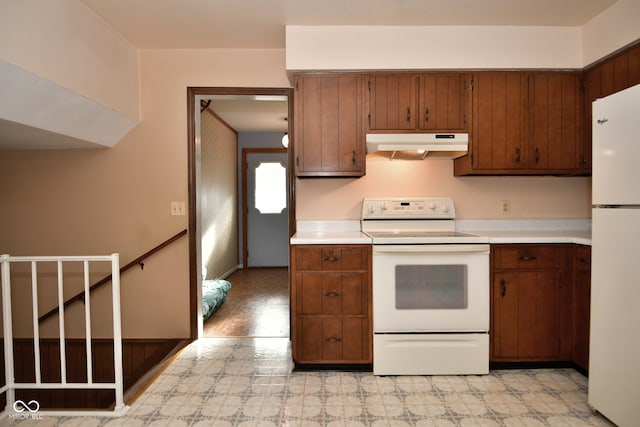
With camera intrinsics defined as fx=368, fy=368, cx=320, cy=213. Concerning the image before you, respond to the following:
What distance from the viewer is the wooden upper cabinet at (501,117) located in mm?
2619

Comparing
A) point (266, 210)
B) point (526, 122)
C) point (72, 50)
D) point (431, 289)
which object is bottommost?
point (431, 289)

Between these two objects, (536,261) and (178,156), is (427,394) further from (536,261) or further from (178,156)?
(178,156)

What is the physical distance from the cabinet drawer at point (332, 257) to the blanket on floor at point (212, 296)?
62.9 inches

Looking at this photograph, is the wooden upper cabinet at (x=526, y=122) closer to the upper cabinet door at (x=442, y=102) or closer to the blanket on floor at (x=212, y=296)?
the upper cabinet door at (x=442, y=102)

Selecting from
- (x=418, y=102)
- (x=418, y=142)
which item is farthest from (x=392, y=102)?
(x=418, y=142)

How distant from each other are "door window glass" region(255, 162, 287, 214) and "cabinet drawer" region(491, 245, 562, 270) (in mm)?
4526

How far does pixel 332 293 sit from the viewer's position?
2359 mm

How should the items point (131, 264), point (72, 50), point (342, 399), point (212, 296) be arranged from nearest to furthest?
point (342, 399) < point (72, 50) < point (131, 264) < point (212, 296)

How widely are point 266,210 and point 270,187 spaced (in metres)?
0.41

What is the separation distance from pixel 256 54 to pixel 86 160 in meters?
1.61

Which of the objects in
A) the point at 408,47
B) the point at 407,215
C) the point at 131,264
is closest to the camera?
the point at 408,47

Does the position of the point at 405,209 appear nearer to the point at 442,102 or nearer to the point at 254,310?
the point at 442,102

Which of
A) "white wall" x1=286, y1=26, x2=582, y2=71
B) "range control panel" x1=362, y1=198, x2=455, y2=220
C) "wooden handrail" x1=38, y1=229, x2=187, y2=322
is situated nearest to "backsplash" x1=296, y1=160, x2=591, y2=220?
"range control panel" x1=362, y1=198, x2=455, y2=220

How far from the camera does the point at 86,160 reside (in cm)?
296
